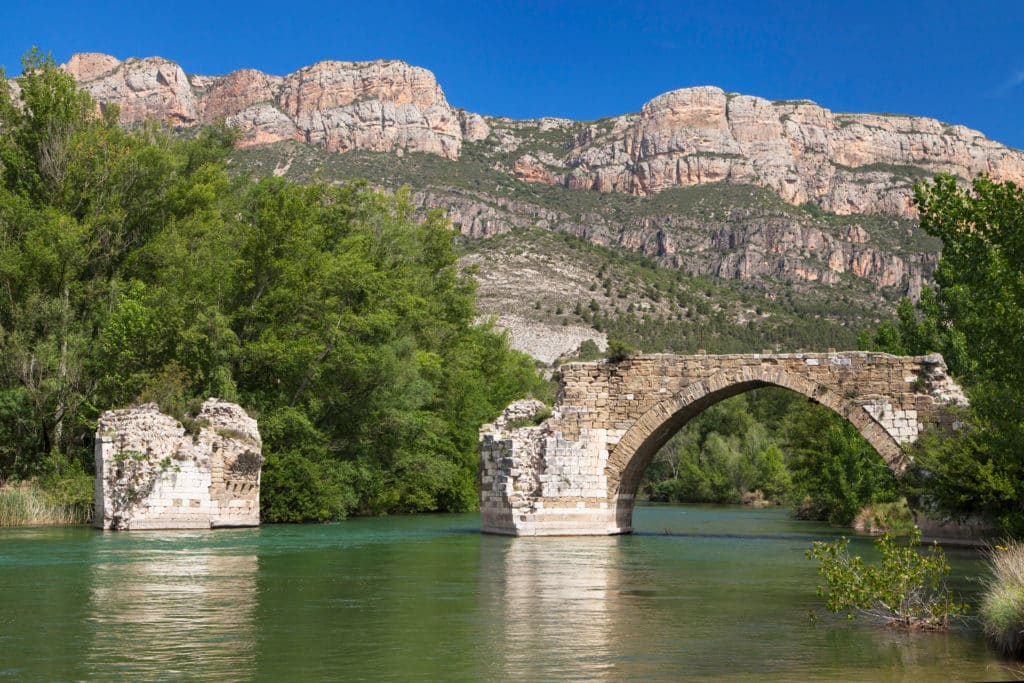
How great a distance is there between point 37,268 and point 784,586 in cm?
2033

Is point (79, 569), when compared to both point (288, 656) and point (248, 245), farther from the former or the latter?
point (248, 245)

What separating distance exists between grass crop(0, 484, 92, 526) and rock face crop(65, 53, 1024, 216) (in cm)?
9343

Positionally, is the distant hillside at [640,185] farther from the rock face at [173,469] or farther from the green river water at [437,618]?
the green river water at [437,618]

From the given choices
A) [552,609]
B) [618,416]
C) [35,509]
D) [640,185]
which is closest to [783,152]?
[640,185]

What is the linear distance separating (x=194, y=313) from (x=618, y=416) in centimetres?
1103

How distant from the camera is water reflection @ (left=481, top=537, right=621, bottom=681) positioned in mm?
7832

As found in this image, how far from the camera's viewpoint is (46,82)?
1156 inches

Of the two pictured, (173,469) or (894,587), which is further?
(173,469)

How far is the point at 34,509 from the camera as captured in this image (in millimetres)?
23672

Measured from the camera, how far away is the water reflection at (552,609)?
7832 millimetres

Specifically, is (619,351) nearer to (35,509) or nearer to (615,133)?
(35,509)

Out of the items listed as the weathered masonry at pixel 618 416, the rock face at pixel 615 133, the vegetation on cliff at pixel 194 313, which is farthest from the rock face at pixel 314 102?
the weathered masonry at pixel 618 416

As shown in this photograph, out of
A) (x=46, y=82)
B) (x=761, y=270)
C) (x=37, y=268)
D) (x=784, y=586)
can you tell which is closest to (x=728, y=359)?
(x=784, y=586)

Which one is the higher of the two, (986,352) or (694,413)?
(986,352)
